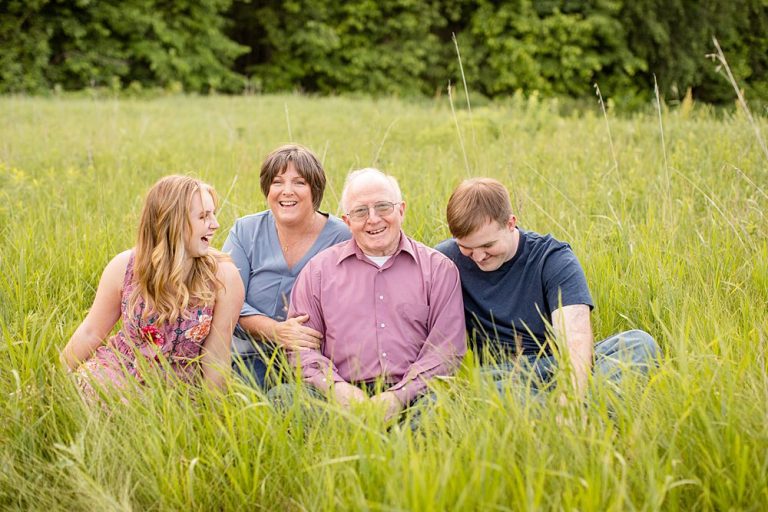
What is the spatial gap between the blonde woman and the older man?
382 mm

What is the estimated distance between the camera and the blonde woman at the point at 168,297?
2.99 meters

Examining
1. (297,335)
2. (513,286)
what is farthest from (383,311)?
(513,286)

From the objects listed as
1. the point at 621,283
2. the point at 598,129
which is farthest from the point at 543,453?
the point at 598,129

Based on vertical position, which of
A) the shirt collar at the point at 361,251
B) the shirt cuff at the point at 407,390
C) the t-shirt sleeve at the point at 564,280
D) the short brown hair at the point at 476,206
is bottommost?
the shirt cuff at the point at 407,390

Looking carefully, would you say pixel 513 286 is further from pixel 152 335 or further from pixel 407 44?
pixel 407 44

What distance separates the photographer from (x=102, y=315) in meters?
3.06

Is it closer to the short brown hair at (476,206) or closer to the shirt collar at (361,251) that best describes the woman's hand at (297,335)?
the shirt collar at (361,251)

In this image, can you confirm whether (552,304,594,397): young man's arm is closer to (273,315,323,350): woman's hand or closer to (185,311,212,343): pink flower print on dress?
(273,315,323,350): woman's hand

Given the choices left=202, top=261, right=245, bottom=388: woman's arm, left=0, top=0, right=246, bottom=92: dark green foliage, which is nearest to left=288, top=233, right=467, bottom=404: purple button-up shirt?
left=202, top=261, right=245, bottom=388: woman's arm

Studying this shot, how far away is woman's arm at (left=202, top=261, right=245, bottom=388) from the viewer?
10.1ft

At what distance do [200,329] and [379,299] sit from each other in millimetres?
767

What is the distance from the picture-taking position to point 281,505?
2227 mm

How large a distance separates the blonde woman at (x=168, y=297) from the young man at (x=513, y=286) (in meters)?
1.06

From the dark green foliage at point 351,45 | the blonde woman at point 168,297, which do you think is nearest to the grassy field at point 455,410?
the blonde woman at point 168,297
